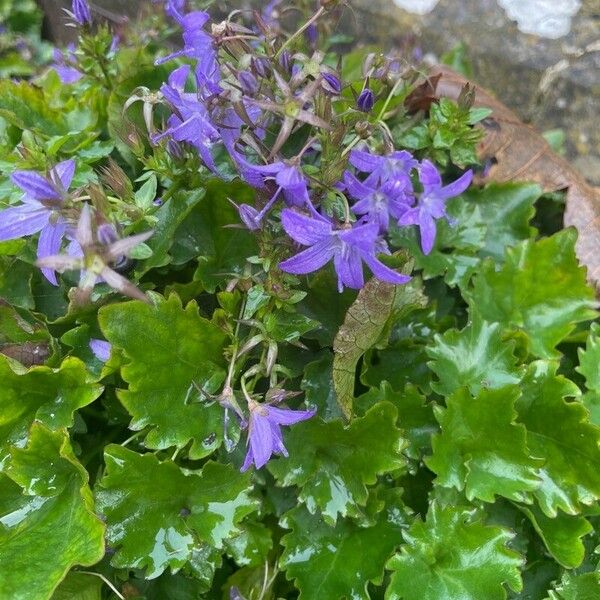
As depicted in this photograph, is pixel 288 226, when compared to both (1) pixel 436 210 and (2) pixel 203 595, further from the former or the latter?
(2) pixel 203 595

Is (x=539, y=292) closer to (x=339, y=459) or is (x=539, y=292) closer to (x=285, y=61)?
(x=339, y=459)

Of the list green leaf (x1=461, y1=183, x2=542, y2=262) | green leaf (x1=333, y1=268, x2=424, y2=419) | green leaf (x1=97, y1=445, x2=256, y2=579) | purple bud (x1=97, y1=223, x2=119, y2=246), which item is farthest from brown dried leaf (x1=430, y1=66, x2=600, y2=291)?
purple bud (x1=97, y1=223, x2=119, y2=246)

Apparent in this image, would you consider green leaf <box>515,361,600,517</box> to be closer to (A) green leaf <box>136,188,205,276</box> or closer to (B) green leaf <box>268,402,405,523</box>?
(B) green leaf <box>268,402,405,523</box>

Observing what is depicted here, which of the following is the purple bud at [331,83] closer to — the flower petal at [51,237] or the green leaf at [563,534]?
the flower petal at [51,237]

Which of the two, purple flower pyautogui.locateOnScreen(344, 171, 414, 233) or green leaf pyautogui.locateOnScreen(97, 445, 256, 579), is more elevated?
purple flower pyautogui.locateOnScreen(344, 171, 414, 233)

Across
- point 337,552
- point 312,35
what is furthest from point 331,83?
point 337,552

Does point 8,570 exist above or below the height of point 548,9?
below

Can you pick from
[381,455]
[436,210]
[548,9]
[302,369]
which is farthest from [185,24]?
[548,9]
